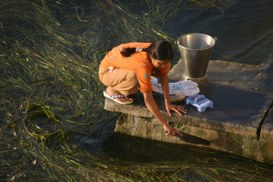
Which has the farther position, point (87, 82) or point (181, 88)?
point (87, 82)

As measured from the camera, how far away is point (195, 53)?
4656 millimetres

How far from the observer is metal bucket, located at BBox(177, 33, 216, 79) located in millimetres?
4676

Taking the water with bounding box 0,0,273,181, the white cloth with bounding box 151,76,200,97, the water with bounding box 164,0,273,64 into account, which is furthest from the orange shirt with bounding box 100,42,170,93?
the water with bounding box 164,0,273,64

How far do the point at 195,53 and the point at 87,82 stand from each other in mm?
1576

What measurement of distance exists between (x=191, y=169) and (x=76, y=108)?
1.63m

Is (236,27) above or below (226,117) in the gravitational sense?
below

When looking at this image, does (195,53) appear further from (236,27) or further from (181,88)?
(236,27)

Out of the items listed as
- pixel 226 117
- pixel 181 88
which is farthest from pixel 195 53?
pixel 226 117

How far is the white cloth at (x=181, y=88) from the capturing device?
4551mm

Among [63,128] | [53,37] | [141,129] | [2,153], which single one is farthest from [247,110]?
[53,37]

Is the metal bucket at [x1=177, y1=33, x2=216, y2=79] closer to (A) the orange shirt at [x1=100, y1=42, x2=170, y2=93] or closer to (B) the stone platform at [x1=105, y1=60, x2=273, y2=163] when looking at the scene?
(B) the stone platform at [x1=105, y1=60, x2=273, y2=163]

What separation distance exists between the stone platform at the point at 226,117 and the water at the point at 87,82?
12 cm

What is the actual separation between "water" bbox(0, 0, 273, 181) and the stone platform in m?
0.12

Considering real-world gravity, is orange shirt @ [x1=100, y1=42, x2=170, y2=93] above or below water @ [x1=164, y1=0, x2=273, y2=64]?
above
